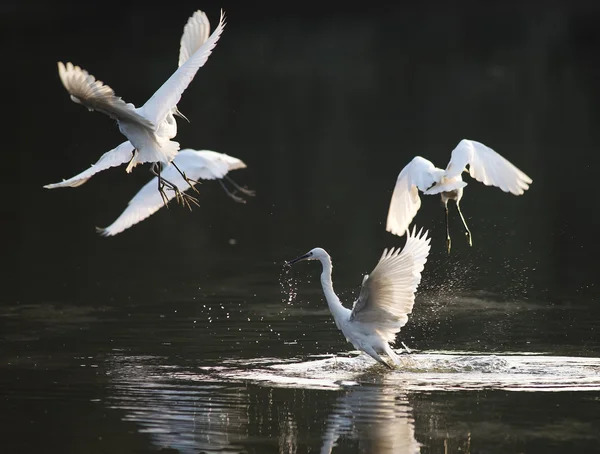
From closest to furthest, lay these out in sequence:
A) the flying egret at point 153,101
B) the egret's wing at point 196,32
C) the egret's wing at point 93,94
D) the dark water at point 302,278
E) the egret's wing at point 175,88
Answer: the dark water at point 302,278 < the egret's wing at point 93,94 < the flying egret at point 153,101 < the egret's wing at point 175,88 < the egret's wing at point 196,32

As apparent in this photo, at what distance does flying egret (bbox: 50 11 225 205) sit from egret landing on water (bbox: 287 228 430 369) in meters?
2.07

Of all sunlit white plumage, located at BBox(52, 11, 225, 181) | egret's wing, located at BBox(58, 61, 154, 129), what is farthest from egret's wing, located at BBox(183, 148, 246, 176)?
egret's wing, located at BBox(58, 61, 154, 129)

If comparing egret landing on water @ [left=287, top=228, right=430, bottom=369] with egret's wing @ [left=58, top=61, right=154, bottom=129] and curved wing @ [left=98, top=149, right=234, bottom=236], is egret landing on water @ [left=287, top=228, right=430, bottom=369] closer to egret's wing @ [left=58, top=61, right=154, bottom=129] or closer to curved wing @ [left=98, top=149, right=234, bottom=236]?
egret's wing @ [left=58, top=61, right=154, bottom=129]

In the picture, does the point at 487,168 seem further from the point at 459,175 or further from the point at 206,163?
the point at 206,163

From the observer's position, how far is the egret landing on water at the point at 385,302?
10297mm

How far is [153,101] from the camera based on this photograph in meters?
11.0

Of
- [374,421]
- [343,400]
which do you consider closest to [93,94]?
[343,400]

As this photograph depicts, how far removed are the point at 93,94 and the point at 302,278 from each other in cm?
522

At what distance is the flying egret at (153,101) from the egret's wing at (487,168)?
7.40 feet

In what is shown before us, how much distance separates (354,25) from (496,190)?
26403 mm

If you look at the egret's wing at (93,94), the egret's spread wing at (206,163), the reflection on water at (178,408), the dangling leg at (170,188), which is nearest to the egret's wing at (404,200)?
the dangling leg at (170,188)

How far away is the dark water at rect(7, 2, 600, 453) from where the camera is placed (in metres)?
8.84

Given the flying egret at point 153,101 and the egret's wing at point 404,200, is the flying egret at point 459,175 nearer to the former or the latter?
the egret's wing at point 404,200

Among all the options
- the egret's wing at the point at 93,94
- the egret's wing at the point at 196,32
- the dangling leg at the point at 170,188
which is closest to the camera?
the egret's wing at the point at 93,94
